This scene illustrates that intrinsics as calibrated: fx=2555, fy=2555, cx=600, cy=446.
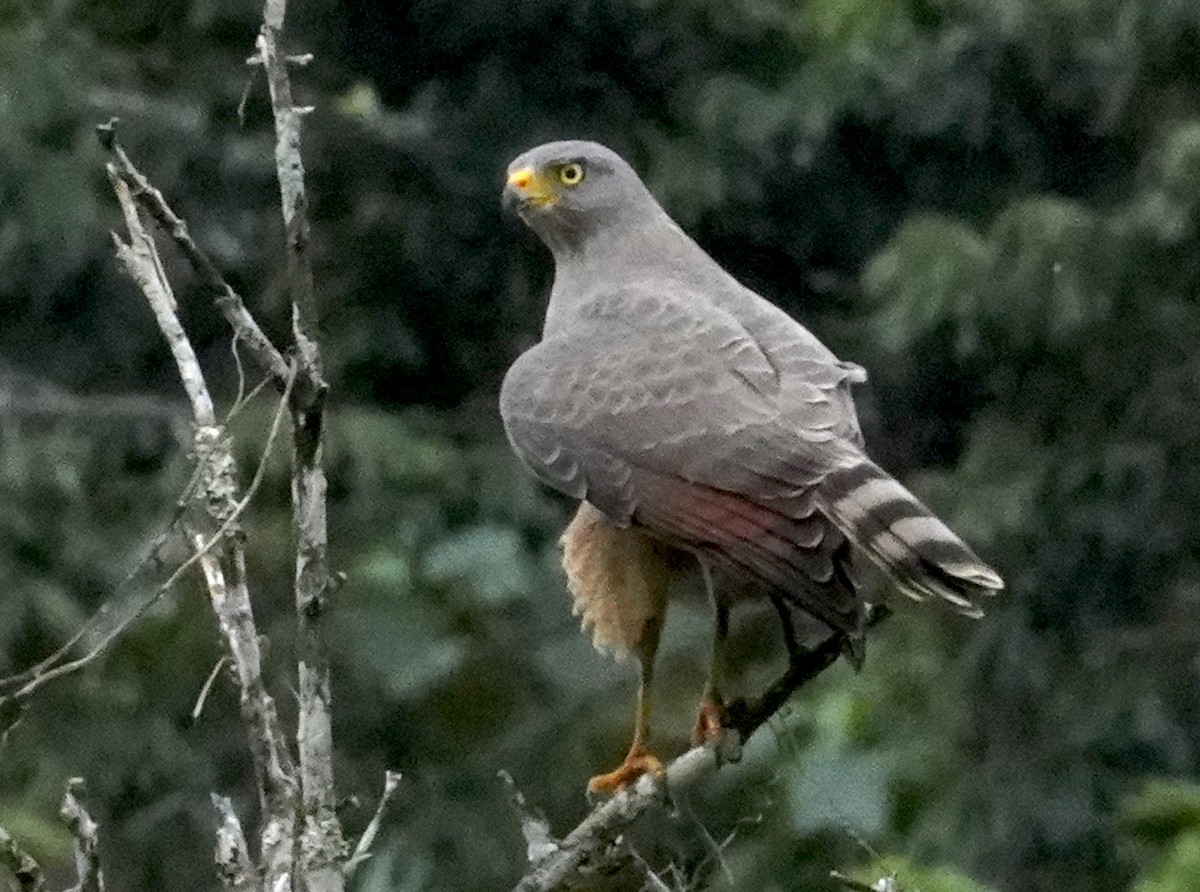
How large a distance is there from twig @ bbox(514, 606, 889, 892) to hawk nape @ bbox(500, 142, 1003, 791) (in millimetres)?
68

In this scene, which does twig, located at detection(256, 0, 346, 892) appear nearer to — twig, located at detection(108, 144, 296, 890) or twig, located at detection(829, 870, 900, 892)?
twig, located at detection(108, 144, 296, 890)

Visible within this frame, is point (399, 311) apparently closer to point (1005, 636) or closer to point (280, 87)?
point (1005, 636)

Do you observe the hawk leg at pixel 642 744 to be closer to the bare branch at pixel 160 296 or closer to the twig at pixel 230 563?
the twig at pixel 230 563

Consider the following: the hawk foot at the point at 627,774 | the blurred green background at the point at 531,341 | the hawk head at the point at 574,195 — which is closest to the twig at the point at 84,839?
the hawk foot at the point at 627,774

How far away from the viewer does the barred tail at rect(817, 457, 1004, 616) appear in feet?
9.27

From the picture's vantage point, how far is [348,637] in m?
6.53

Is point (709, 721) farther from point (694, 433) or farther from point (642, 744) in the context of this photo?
point (694, 433)

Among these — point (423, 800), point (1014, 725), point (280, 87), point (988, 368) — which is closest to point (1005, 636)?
point (1014, 725)

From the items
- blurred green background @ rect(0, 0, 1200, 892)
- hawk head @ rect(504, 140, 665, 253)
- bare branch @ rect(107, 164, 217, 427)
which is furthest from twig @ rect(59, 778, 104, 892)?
blurred green background @ rect(0, 0, 1200, 892)

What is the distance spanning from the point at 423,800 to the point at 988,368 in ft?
6.99

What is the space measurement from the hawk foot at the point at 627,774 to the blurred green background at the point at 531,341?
2.19 m

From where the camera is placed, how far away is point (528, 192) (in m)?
3.97

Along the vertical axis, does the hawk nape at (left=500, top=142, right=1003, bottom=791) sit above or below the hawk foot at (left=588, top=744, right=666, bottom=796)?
above

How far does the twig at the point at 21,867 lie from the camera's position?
7.85ft
